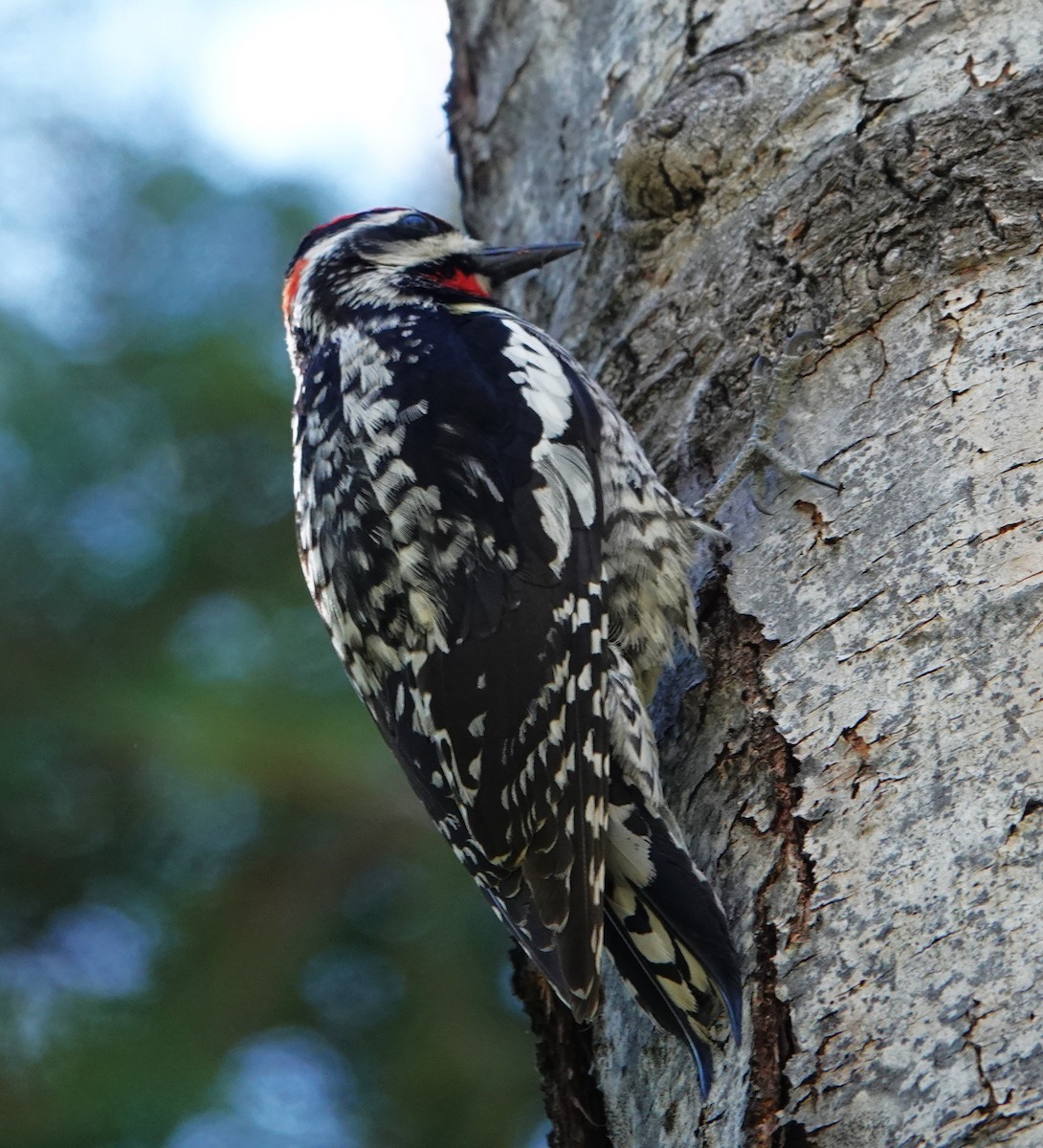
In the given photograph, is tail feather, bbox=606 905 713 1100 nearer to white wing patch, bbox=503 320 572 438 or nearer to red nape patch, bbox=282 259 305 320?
white wing patch, bbox=503 320 572 438

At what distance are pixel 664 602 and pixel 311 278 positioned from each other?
1.40 meters

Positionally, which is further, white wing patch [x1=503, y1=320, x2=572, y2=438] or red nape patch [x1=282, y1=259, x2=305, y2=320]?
red nape patch [x1=282, y1=259, x2=305, y2=320]

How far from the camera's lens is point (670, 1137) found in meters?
1.87

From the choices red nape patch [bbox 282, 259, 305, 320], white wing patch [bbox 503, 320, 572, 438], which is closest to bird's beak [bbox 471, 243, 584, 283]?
white wing patch [bbox 503, 320, 572, 438]

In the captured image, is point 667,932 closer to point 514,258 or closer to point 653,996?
point 653,996

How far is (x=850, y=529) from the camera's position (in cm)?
199

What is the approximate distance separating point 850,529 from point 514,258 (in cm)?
136

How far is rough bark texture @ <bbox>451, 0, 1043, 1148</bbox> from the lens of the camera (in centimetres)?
156

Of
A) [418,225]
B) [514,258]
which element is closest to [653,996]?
[514,258]

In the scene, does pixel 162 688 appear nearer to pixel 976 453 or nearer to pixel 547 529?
pixel 547 529

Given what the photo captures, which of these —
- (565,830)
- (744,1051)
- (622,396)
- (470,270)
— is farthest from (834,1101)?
(470,270)

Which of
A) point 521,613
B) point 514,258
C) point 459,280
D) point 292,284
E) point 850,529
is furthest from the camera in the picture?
point 292,284

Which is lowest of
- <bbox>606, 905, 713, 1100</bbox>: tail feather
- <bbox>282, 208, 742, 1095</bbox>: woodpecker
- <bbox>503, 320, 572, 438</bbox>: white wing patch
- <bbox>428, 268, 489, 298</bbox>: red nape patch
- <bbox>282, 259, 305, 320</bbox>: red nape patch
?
<bbox>606, 905, 713, 1100</bbox>: tail feather

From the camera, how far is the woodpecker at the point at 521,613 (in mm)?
2162
